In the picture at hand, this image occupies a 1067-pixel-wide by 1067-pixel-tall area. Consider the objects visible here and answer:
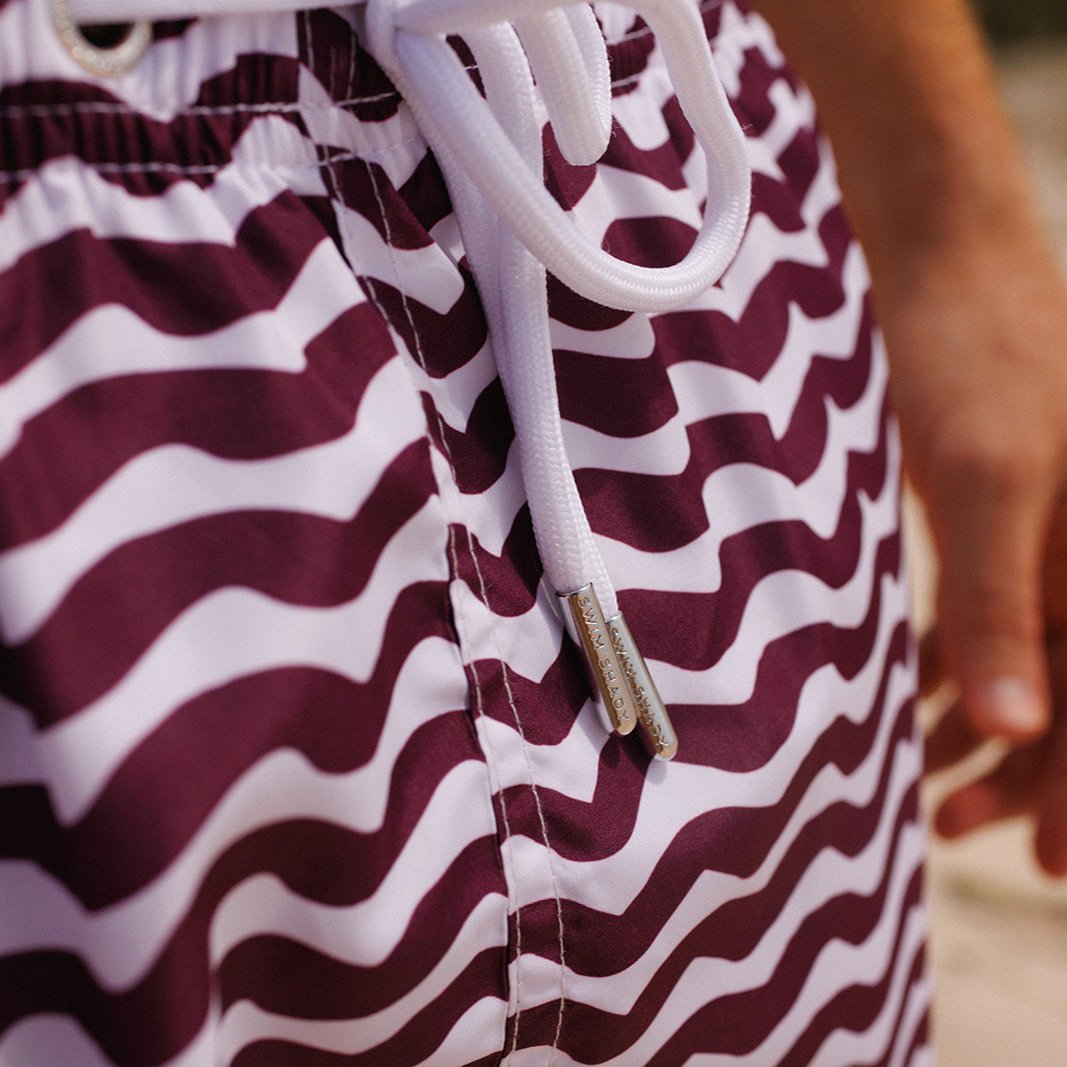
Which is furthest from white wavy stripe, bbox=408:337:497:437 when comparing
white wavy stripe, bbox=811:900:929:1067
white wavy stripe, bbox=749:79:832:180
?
white wavy stripe, bbox=811:900:929:1067

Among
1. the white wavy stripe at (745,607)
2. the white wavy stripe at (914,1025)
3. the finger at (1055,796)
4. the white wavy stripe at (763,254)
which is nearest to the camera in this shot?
the white wavy stripe at (745,607)

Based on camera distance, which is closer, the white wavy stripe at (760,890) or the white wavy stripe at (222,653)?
the white wavy stripe at (222,653)

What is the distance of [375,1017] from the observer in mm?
404

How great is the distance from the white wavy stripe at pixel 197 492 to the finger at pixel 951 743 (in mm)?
770

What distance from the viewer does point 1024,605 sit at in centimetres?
85

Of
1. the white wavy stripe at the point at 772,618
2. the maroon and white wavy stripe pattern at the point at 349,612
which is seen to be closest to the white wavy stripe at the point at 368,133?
the maroon and white wavy stripe pattern at the point at 349,612

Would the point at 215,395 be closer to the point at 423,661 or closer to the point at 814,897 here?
the point at 423,661

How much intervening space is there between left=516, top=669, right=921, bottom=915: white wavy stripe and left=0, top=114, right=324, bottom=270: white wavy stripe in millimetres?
242

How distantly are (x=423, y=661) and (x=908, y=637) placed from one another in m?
0.36

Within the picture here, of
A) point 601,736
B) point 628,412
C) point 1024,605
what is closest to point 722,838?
point 601,736

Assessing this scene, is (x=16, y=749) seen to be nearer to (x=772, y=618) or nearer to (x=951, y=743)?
(x=772, y=618)

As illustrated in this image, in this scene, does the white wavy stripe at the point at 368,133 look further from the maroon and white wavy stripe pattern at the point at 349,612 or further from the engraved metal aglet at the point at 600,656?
the engraved metal aglet at the point at 600,656

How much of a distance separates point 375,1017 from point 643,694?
0.15 m

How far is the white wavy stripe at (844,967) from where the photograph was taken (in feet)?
1.76
